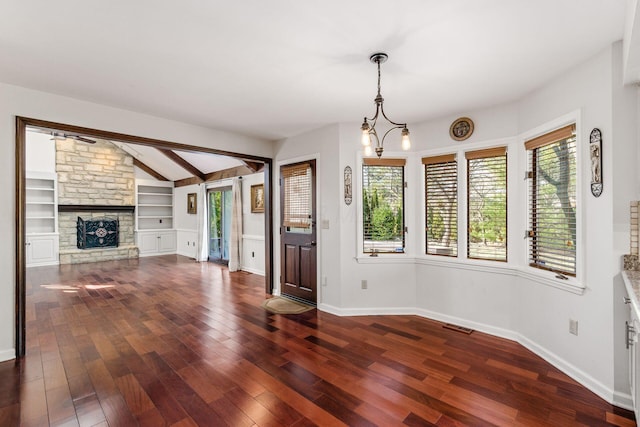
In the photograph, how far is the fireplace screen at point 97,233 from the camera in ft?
27.5

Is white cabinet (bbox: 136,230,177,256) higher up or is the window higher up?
the window

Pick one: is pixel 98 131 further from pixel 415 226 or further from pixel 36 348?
pixel 415 226

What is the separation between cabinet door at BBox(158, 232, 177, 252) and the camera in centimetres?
977

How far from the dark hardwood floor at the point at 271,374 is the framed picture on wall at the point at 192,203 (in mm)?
5205

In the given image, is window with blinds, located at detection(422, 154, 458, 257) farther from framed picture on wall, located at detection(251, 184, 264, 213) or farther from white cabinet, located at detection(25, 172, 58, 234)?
white cabinet, located at detection(25, 172, 58, 234)

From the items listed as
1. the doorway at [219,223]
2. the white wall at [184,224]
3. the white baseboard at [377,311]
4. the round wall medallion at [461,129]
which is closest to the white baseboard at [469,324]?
the white baseboard at [377,311]

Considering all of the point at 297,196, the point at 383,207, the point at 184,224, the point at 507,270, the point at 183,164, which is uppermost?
the point at 183,164

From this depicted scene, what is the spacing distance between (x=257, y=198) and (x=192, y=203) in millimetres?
3642

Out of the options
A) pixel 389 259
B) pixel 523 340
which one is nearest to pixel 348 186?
pixel 389 259

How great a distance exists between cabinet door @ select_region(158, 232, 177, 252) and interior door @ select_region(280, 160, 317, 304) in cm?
657

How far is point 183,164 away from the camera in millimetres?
8164

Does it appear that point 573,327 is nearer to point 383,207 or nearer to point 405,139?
point 405,139

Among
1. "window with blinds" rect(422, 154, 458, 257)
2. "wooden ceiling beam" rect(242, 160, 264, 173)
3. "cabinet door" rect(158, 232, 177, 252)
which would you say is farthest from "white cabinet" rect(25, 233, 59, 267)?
"window with blinds" rect(422, 154, 458, 257)

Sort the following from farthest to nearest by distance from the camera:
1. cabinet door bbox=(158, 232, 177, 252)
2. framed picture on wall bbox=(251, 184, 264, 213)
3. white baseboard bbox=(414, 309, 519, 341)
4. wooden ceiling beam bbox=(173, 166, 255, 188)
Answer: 1. cabinet door bbox=(158, 232, 177, 252)
2. wooden ceiling beam bbox=(173, 166, 255, 188)
3. framed picture on wall bbox=(251, 184, 264, 213)
4. white baseboard bbox=(414, 309, 519, 341)
